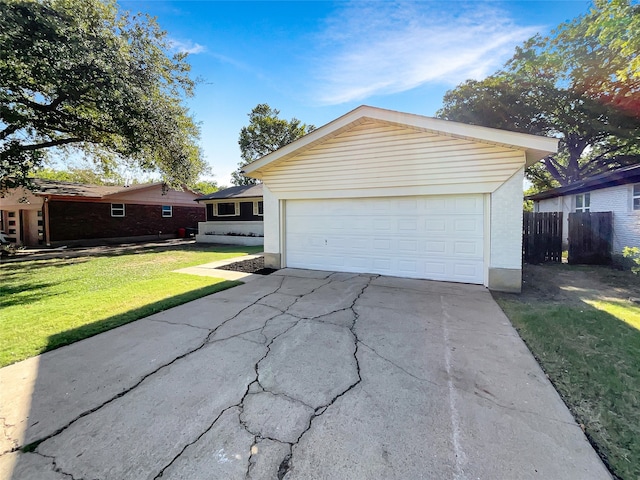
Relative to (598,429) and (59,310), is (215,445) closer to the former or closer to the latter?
(598,429)

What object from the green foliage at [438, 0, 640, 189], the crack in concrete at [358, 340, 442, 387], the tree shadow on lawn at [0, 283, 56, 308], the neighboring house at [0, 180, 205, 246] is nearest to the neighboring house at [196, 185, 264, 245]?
the neighboring house at [0, 180, 205, 246]

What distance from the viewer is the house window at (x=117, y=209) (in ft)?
57.9

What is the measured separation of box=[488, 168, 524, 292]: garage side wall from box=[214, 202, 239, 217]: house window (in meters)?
15.0

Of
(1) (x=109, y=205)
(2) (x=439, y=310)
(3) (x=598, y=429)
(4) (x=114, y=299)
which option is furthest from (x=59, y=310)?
(1) (x=109, y=205)

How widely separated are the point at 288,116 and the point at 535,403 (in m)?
29.0

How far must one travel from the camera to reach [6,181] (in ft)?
32.2

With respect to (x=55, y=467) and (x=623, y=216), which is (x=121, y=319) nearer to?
(x=55, y=467)

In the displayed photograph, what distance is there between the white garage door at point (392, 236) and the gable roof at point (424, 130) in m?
1.30

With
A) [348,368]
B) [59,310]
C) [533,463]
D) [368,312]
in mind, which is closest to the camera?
[533,463]

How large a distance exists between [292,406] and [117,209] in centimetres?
2056

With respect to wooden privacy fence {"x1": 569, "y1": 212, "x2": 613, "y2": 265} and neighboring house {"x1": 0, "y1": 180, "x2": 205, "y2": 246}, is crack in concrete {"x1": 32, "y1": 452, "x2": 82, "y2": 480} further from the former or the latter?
neighboring house {"x1": 0, "y1": 180, "x2": 205, "y2": 246}

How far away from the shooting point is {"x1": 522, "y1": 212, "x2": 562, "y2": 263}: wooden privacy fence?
939 cm

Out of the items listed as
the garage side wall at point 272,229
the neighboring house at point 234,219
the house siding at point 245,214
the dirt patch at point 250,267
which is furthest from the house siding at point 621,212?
the house siding at point 245,214

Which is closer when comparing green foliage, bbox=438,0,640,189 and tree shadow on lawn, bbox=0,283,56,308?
Answer: tree shadow on lawn, bbox=0,283,56,308
